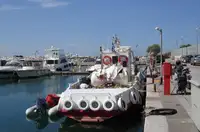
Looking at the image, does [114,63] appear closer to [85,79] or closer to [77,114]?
[85,79]

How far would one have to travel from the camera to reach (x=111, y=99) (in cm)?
1349

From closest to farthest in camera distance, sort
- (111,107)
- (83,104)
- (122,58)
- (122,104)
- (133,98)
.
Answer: (111,107), (122,104), (83,104), (133,98), (122,58)

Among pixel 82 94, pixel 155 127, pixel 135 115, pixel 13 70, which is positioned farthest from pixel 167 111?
pixel 13 70

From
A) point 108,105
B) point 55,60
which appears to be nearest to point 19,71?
point 55,60

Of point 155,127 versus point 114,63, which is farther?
point 114,63

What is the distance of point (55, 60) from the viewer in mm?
60562

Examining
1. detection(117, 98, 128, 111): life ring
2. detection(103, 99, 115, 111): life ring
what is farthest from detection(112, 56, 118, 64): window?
detection(103, 99, 115, 111): life ring

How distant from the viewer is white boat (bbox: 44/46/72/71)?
60.3 m

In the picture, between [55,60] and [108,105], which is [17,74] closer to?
[55,60]

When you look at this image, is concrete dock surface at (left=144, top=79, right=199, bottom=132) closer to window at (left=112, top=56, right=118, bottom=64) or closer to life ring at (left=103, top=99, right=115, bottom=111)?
life ring at (left=103, top=99, right=115, bottom=111)

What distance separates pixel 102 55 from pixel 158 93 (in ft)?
15.2

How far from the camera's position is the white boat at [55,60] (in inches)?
2375

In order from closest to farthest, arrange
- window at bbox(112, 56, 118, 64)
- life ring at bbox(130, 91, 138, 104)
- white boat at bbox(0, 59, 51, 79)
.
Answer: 1. life ring at bbox(130, 91, 138, 104)
2. window at bbox(112, 56, 118, 64)
3. white boat at bbox(0, 59, 51, 79)

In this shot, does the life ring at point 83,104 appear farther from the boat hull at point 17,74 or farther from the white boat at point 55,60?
the white boat at point 55,60
